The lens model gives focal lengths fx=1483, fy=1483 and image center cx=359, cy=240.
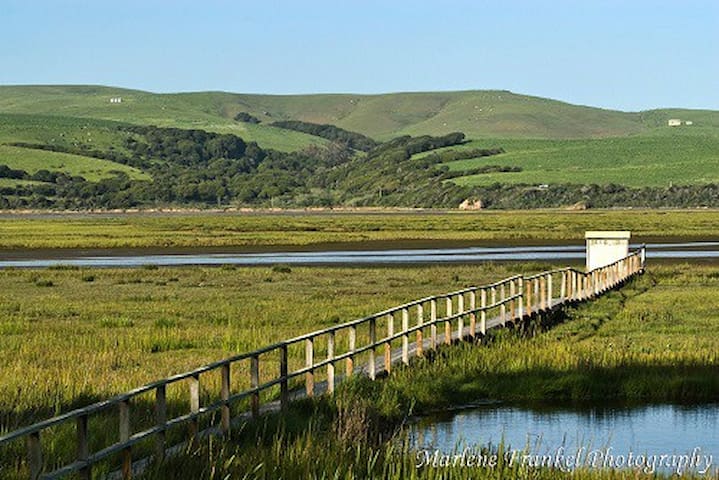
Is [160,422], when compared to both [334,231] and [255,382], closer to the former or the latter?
[255,382]

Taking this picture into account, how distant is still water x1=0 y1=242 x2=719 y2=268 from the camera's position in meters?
75.2

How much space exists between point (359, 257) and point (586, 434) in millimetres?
60399

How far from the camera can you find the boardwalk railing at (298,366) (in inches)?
495

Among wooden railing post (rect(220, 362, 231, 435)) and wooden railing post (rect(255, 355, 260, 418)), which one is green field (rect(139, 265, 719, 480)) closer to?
wooden railing post (rect(220, 362, 231, 435))

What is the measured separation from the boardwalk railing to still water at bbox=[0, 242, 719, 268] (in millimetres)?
25238

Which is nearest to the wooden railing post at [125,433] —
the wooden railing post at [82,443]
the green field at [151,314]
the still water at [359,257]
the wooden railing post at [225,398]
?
the wooden railing post at [82,443]

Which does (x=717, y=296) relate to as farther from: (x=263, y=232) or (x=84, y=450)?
(x=263, y=232)

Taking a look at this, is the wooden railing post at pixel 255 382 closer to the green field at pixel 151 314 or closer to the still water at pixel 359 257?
the green field at pixel 151 314

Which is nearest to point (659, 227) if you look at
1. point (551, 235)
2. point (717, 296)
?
point (551, 235)

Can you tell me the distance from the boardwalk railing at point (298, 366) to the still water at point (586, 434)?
1750 millimetres

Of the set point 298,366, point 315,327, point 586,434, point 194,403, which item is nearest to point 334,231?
point 315,327

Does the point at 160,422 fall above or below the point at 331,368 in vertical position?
above

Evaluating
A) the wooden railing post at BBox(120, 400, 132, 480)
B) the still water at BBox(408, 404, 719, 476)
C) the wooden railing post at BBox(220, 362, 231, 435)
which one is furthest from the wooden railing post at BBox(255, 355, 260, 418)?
the wooden railing post at BBox(120, 400, 132, 480)

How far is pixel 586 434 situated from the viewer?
20.1 metres
